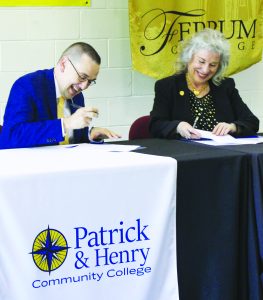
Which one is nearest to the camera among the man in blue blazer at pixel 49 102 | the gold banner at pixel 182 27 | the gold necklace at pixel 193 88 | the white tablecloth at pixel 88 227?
the white tablecloth at pixel 88 227

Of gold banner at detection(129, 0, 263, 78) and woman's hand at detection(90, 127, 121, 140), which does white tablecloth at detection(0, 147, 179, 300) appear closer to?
woman's hand at detection(90, 127, 121, 140)

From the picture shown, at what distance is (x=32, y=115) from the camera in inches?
80.5

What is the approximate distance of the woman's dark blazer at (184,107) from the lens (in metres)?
2.41

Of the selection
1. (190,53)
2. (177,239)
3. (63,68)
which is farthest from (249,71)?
(177,239)

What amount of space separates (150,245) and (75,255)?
0.73ft

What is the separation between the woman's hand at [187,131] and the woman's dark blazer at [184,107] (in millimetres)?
57

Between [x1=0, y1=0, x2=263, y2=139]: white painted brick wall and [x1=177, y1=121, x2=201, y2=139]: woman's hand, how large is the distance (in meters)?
0.96

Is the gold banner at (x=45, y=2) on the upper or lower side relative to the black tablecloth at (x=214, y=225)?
upper

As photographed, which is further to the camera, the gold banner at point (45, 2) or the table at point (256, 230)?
the gold banner at point (45, 2)

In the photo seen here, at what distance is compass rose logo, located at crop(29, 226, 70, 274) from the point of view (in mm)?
1582

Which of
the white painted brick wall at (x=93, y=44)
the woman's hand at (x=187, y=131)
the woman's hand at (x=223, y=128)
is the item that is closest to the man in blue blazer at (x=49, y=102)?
the woman's hand at (x=187, y=131)

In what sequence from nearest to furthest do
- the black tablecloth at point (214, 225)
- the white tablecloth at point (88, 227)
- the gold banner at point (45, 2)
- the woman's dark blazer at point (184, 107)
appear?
the white tablecloth at point (88, 227) < the black tablecloth at point (214, 225) < the woman's dark blazer at point (184, 107) < the gold banner at point (45, 2)

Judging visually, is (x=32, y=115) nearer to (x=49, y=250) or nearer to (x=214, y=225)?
(x=49, y=250)

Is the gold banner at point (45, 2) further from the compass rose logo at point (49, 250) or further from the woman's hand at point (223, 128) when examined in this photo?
the compass rose logo at point (49, 250)
